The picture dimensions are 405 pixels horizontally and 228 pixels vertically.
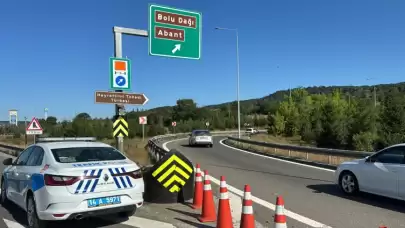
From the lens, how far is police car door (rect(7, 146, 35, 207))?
7.77 metres

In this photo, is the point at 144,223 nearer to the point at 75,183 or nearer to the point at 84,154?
the point at 75,183

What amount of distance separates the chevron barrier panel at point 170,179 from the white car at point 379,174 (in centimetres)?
415

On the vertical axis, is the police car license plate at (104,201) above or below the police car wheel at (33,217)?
above

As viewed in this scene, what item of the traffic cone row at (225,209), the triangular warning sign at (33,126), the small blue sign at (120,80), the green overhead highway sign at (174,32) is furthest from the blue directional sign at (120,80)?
the triangular warning sign at (33,126)

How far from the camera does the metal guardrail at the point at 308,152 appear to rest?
51.4ft

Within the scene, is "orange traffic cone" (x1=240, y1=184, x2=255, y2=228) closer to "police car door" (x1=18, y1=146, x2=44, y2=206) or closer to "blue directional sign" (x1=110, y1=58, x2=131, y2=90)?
"police car door" (x1=18, y1=146, x2=44, y2=206)

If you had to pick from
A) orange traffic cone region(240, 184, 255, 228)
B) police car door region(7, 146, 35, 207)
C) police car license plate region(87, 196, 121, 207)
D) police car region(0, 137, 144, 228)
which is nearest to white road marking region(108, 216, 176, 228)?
police car region(0, 137, 144, 228)

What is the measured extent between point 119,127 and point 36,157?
4.54 m

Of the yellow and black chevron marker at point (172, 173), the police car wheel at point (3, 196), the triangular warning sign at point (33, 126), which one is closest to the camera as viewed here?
the yellow and black chevron marker at point (172, 173)

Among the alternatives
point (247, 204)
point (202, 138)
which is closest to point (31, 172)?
point (247, 204)

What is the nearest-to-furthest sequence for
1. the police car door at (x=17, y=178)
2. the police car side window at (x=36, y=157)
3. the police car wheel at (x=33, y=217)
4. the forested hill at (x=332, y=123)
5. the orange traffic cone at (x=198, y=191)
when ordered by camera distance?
the police car wheel at (x=33, y=217), the police car side window at (x=36, y=157), the police car door at (x=17, y=178), the orange traffic cone at (x=198, y=191), the forested hill at (x=332, y=123)

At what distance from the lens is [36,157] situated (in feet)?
24.6

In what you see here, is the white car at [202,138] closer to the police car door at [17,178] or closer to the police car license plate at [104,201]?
the police car door at [17,178]

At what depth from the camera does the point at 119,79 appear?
11984 millimetres
